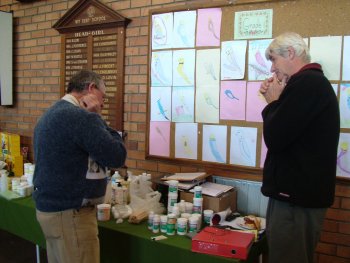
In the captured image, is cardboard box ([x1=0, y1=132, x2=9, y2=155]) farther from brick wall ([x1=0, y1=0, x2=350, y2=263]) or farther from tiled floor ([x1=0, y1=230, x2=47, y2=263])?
tiled floor ([x1=0, y1=230, x2=47, y2=263])

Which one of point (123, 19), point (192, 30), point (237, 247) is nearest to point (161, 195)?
point (237, 247)

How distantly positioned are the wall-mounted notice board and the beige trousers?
1.04 metres

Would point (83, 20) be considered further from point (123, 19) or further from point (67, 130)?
point (67, 130)

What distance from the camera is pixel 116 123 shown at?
2.94 metres

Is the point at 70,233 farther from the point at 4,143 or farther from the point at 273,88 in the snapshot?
the point at 4,143

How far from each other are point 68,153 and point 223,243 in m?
0.85

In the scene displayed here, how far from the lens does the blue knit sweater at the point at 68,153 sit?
1.60 m

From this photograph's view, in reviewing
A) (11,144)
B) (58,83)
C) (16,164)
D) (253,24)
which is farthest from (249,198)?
(11,144)

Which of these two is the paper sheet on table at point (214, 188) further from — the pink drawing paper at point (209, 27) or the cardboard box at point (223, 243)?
the pink drawing paper at point (209, 27)

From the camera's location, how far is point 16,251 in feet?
10.9

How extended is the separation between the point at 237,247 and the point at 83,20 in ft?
7.65

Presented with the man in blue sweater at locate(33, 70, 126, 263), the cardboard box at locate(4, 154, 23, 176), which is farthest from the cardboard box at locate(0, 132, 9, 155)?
the man in blue sweater at locate(33, 70, 126, 263)

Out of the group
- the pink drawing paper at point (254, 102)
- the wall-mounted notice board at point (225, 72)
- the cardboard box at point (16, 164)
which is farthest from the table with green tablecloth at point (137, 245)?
the cardboard box at point (16, 164)

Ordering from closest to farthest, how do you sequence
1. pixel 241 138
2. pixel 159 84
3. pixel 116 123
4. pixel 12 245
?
1. pixel 241 138
2. pixel 159 84
3. pixel 116 123
4. pixel 12 245
